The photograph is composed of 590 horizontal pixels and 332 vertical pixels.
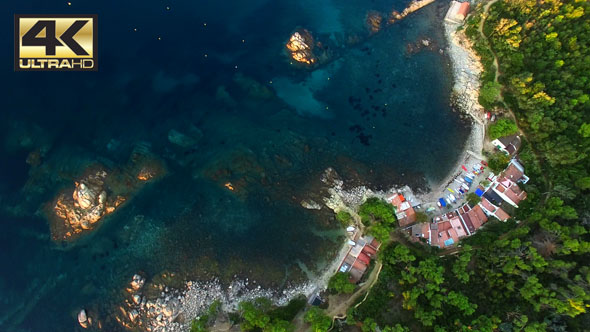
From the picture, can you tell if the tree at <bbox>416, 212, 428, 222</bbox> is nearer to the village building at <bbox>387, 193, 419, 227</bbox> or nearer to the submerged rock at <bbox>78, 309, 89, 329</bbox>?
the village building at <bbox>387, 193, 419, 227</bbox>

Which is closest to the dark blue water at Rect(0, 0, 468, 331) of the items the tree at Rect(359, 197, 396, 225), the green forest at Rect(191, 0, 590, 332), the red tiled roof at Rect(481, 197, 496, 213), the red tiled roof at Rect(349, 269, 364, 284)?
the tree at Rect(359, 197, 396, 225)

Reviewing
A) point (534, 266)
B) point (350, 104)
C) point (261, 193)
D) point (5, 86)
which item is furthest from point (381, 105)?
point (5, 86)

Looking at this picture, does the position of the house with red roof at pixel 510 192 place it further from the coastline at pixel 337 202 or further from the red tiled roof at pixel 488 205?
the coastline at pixel 337 202

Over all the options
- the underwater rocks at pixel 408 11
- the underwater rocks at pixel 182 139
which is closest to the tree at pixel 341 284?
the underwater rocks at pixel 182 139

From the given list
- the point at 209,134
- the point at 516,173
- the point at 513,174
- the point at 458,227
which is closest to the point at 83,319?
the point at 209,134

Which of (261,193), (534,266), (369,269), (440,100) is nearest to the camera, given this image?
(534,266)

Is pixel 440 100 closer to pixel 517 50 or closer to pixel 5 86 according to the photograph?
pixel 517 50
